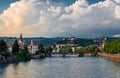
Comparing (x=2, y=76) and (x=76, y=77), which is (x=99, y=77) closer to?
(x=76, y=77)

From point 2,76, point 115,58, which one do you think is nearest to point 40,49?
point 115,58

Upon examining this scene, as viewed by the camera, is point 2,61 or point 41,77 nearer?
point 41,77

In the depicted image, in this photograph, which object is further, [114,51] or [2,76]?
[114,51]

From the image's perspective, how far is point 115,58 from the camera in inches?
4279

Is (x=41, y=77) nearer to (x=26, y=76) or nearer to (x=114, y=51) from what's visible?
(x=26, y=76)

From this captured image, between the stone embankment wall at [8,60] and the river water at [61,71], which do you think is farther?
the stone embankment wall at [8,60]

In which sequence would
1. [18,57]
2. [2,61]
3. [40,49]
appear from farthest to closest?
[40,49] → [18,57] → [2,61]

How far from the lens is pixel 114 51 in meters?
125

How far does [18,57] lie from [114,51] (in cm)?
2511

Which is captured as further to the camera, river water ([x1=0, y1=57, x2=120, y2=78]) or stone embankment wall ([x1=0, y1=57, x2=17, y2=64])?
stone embankment wall ([x1=0, y1=57, x2=17, y2=64])

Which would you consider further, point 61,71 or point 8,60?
point 8,60

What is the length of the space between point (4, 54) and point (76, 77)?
5076 cm

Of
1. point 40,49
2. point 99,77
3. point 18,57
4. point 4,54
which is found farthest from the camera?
point 40,49

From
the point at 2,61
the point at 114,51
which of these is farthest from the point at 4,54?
the point at 114,51
